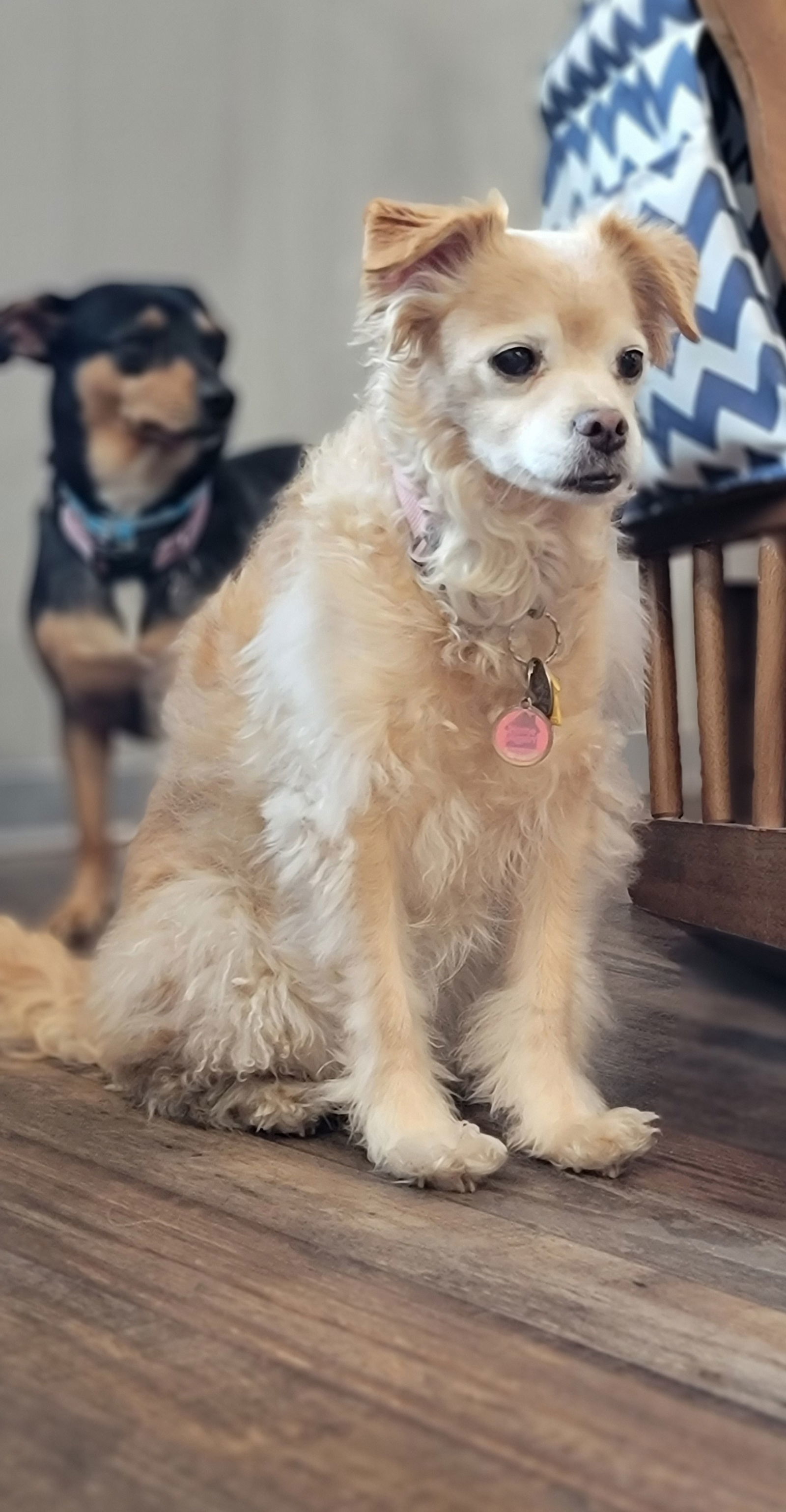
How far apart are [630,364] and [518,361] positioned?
0.10m

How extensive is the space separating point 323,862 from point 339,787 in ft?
0.25

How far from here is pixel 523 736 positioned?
1.27 meters

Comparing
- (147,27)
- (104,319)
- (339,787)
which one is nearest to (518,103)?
(147,27)

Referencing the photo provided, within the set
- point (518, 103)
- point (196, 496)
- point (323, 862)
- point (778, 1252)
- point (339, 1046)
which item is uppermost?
point (518, 103)

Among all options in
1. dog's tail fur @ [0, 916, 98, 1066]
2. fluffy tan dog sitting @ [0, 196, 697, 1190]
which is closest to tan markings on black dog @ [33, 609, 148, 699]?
dog's tail fur @ [0, 916, 98, 1066]

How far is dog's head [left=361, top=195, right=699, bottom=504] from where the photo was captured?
1.16 metres

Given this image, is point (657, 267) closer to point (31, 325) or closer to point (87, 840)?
point (31, 325)

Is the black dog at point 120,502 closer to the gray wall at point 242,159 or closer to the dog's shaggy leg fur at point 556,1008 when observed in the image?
the gray wall at point 242,159

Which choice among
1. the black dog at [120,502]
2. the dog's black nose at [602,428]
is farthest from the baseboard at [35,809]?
the dog's black nose at [602,428]

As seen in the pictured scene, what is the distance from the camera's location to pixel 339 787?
1.27 metres

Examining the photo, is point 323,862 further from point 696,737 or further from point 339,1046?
point 696,737

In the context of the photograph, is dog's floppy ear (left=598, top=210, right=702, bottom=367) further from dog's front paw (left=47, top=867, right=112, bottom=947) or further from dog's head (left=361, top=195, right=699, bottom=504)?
dog's front paw (left=47, top=867, right=112, bottom=947)

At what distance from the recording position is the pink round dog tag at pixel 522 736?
126 centimetres

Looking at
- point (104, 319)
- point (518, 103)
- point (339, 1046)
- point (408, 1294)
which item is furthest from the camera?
point (518, 103)
